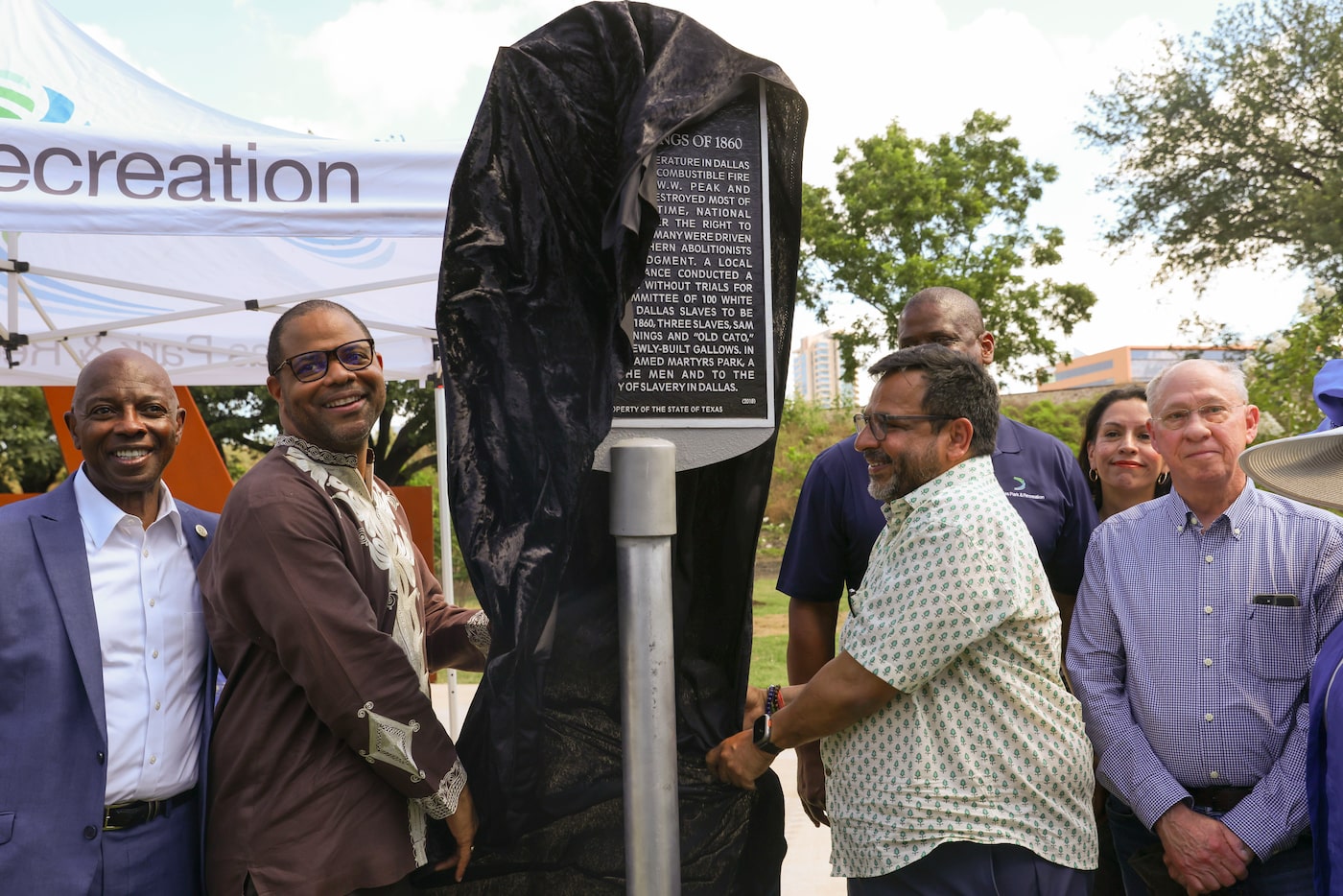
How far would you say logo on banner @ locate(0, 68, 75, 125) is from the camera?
5.48 metres

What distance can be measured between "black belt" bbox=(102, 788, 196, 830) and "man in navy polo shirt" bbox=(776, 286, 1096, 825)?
179 centimetres

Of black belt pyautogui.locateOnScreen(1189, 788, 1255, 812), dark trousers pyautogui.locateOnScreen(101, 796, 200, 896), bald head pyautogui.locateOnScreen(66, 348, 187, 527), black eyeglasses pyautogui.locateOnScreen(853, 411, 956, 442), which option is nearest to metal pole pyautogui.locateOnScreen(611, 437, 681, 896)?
black eyeglasses pyautogui.locateOnScreen(853, 411, 956, 442)

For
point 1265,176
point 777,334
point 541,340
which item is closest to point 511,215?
point 541,340

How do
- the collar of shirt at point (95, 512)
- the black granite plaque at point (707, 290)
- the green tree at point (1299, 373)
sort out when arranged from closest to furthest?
the collar of shirt at point (95, 512)
the black granite plaque at point (707, 290)
the green tree at point (1299, 373)

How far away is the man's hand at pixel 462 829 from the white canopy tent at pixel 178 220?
8.91ft

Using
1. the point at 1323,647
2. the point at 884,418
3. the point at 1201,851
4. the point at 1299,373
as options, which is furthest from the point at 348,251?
the point at 1299,373

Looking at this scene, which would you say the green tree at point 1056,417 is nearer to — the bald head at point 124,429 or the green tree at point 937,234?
the green tree at point 937,234

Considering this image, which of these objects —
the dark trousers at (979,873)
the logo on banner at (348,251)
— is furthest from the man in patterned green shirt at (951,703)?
the logo on banner at (348,251)

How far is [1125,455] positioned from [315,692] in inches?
117

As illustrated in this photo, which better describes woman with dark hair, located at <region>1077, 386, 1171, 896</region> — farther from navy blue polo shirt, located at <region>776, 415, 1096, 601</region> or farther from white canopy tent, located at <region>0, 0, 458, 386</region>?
white canopy tent, located at <region>0, 0, 458, 386</region>

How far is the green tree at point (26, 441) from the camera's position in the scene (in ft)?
72.5

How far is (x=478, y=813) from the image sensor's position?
262 cm

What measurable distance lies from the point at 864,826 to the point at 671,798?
446mm

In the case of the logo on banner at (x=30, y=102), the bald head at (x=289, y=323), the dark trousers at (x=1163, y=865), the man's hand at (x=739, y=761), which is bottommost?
the dark trousers at (x=1163, y=865)
